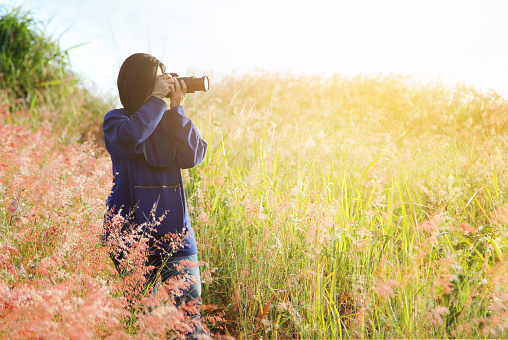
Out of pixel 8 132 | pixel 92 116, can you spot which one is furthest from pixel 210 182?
pixel 92 116

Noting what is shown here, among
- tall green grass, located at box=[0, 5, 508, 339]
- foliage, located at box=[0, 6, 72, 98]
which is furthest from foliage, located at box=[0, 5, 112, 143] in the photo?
tall green grass, located at box=[0, 5, 508, 339]

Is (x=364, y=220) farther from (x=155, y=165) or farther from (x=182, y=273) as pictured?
(x=155, y=165)

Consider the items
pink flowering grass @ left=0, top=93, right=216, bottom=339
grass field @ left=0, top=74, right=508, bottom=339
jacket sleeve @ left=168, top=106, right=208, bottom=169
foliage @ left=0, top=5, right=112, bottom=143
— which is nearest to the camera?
pink flowering grass @ left=0, top=93, right=216, bottom=339

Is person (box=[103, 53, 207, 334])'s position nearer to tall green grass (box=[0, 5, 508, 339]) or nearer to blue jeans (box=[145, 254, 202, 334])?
blue jeans (box=[145, 254, 202, 334])

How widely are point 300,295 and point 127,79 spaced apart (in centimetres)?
158

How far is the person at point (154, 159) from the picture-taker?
6.11 feet

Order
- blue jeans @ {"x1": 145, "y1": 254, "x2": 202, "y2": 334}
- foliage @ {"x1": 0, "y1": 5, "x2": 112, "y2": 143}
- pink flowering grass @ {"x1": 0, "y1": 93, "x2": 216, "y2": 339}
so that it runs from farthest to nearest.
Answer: foliage @ {"x1": 0, "y1": 5, "x2": 112, "y2": 143}
blue jeans @ {"x1": 145, "y1": 254, "x2": 202, "y2": 334}
pink flowering grass @ {"x1": 0, "y1": 93, "x2": 216, "y2": 339}

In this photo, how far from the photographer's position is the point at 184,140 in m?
1.94

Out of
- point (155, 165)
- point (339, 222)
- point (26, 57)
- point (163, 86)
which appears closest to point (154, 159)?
point (155, 165)

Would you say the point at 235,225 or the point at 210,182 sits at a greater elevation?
the point at 210,182

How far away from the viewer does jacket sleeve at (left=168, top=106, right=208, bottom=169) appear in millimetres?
1949

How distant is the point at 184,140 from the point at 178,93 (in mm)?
294

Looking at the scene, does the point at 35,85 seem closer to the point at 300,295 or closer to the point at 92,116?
the point at 92,116

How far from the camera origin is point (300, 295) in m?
2.22
